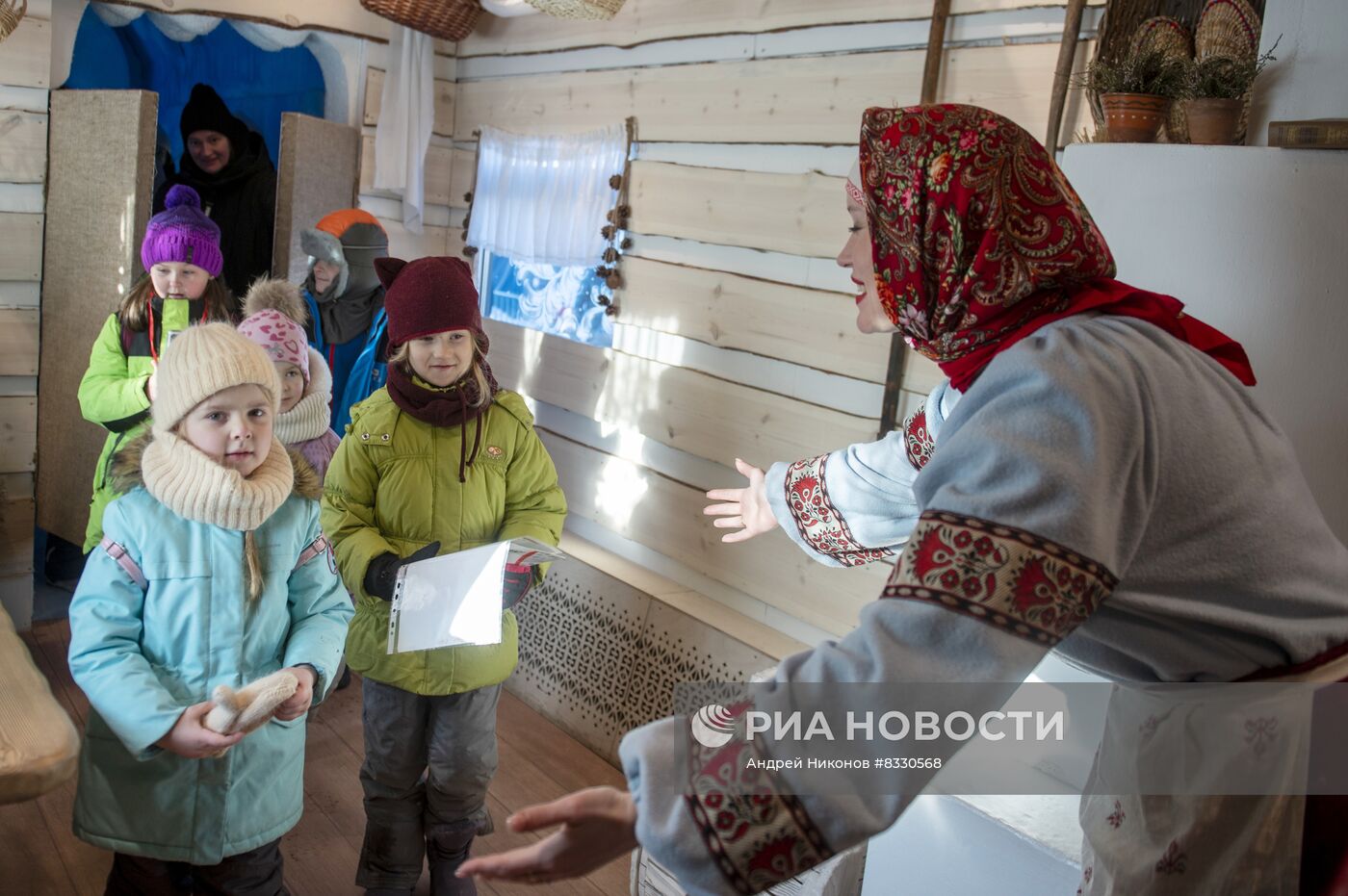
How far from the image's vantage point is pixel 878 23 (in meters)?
3.19

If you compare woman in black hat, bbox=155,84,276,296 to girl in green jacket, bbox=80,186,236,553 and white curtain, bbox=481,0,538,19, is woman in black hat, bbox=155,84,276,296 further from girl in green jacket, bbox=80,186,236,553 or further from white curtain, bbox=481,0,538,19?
white curtain, bbox=481,0,538,19

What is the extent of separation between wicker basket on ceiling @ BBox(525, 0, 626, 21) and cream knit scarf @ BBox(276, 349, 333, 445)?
1.45 meters

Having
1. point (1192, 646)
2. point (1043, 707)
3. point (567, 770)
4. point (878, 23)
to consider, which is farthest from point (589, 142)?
point (1192, 646)

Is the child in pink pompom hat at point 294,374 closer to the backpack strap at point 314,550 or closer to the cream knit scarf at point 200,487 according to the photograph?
the backpack strap at point 314,550

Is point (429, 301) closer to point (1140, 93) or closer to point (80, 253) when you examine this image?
point (1140, 93)

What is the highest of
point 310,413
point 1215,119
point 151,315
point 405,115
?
point 405,115

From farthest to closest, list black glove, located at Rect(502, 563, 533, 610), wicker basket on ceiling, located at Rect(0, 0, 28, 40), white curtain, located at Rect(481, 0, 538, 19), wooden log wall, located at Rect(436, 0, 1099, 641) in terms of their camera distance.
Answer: white curtain, located at Rect(481, 0, 538, 19) → wooden log wall, located at Rect(436, 0, 1099, 641) → wicker basket on ceiling, located at Rect(0, 0, 28, 40) → black glove, located at Rect(502, 563, 533, 610)

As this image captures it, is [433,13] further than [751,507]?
Yes

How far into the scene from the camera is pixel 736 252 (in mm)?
3686

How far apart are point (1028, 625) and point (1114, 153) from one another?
56.8 inches

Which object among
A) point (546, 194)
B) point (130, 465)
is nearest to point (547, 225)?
point (546, 194)

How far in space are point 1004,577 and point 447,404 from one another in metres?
1.94

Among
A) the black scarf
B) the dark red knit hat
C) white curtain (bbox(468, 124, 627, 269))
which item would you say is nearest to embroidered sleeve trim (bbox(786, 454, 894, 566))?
the dark red knit hat

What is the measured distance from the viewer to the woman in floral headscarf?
1.01 meters
